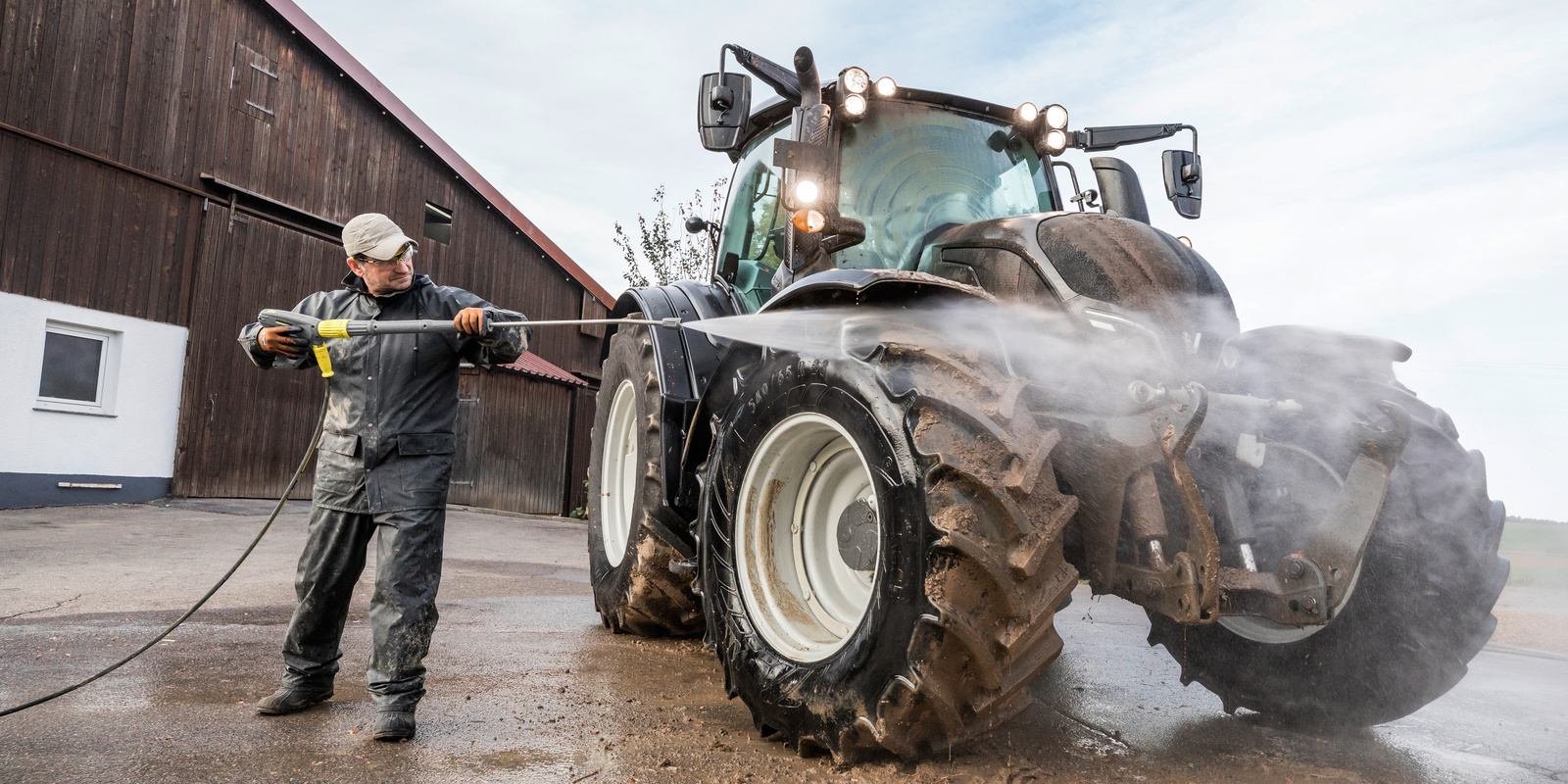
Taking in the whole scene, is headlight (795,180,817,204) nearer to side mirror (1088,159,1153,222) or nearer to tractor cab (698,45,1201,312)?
tractor cab (698,45,1201,312)

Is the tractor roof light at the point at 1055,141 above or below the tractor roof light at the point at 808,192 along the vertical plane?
above

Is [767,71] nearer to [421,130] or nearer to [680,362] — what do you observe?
[680,362]

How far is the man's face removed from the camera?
365 centimetres

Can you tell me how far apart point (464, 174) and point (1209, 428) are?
16.5 metres

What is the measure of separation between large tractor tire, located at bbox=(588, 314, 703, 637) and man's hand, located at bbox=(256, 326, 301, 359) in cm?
157

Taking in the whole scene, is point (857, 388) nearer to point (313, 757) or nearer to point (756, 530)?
point (756, 530)

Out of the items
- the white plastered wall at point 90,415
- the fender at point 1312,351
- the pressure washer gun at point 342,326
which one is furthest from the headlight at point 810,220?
the white plastered wall at point 90,415

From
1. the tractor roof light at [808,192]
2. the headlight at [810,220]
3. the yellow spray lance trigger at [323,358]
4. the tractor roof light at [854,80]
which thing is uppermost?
the tractor roof light at [854,80]

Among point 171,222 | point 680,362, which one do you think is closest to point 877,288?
point 680,362

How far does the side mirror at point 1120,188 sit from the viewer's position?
4.36 metres

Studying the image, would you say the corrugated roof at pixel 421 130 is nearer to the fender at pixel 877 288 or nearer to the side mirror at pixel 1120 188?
the side mirror at pixel 1120 188

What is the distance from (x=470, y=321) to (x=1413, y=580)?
3345 millimetres

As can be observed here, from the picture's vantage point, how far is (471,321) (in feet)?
11.2

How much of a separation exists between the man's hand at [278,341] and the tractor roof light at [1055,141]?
132 inches
